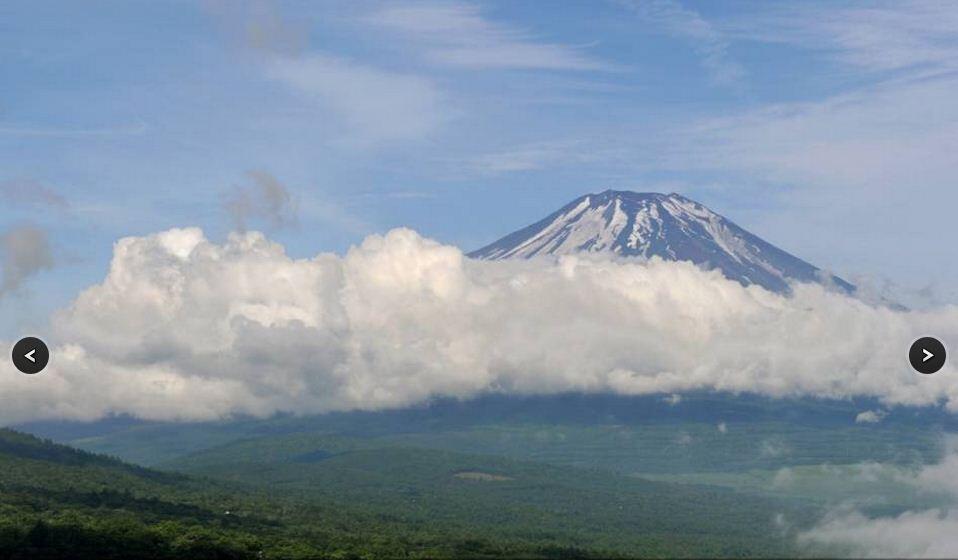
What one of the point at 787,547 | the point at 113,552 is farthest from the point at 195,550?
the point at 787,547

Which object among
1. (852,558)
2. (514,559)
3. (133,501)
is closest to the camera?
(852,558)

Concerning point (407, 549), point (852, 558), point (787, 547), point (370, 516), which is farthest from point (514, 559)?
point (370, 516)

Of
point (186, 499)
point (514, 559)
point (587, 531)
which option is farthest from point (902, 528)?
point (186, 499)

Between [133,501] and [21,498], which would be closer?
[21,498]

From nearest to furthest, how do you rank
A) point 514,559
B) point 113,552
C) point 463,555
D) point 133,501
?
point 514,559, point 463,555, point 113,552, point 133,501

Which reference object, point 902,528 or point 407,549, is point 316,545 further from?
point 902,528

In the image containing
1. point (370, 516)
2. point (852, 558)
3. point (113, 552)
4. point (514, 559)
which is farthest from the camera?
point (370, 516)

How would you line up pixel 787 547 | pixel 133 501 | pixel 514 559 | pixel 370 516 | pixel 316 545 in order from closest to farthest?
pixel 787 547 < pixel 514 559 < pixel 316 545 < pixel 133 501 < pixel 370 516

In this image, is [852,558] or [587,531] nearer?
[852,558]

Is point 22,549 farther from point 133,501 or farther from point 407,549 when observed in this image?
point 133,501
